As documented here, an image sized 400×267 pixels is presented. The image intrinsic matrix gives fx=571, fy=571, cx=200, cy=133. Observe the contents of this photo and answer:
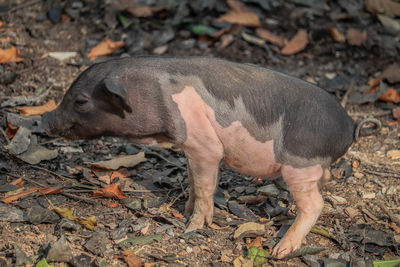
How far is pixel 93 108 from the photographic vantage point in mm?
4691

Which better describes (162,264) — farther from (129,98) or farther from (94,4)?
(94,4)

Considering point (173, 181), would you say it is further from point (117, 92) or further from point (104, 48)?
point (104, 48)

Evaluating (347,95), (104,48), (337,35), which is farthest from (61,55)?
(337,35)

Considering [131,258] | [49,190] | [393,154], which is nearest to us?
[131,258]

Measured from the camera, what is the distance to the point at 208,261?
4.52 meters

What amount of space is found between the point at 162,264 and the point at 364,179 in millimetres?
2502

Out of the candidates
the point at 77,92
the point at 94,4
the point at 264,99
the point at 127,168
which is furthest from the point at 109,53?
the point at 264,99

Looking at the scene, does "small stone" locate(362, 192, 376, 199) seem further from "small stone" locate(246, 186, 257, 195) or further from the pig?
"small stone" locate(246, 186, 257, 195)

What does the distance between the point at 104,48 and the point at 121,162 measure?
8.81 feet

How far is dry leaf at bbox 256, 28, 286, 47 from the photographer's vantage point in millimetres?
8383

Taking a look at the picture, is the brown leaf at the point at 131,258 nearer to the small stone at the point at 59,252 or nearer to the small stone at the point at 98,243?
the small stone at the point at 98,243

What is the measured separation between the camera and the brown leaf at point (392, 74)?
756 centimetres

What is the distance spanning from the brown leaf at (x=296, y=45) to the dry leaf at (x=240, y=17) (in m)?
0.59

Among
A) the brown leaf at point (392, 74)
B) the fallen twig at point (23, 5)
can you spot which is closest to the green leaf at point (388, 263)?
the brown leaf at point (392, 74)
